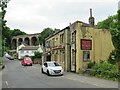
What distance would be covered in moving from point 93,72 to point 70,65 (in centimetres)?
1006

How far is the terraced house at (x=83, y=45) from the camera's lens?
3934cm

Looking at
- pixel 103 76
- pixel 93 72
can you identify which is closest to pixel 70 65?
pixel 93 72

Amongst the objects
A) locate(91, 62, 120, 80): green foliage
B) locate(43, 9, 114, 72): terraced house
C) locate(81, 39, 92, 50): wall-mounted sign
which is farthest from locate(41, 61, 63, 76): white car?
locate(81, 39, 92, 50): wall-mounted sign

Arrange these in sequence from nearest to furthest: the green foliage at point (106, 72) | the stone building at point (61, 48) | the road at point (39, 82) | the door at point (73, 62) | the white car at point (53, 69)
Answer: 1. the road at point (39, 82)
2. the green foliage at point (106, 72)
3. the white car at point (53, 69)
4. the door at point (73, 62)
5. the stone building at point (61, 48)

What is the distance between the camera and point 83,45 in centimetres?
3966

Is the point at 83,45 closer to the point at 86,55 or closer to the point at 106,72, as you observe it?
the point at 86,55

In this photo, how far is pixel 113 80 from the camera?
2694 cm

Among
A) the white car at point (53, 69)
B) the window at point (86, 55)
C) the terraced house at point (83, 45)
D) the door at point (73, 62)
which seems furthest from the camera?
the door at point (73, 62)

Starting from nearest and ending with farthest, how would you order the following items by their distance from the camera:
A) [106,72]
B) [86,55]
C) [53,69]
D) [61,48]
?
[106,72] < [53,69] < [86,55] < [61,48]

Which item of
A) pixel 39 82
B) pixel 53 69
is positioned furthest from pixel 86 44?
pixel 39 82

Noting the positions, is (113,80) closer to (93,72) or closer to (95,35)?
(93,72)

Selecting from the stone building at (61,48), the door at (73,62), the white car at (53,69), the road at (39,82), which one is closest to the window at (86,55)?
the door at (73,62)

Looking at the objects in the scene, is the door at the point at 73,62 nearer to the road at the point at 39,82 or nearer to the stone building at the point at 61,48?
the stone building at the point at 61,48

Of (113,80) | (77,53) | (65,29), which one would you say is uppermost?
(65,29)
